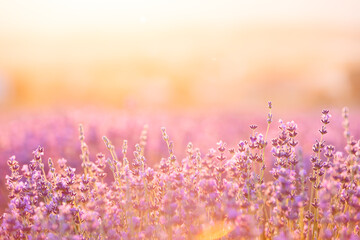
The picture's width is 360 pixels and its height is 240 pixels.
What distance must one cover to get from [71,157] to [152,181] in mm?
2912

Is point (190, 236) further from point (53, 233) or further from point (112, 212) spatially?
point (53, 233)

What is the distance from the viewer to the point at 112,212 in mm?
2557

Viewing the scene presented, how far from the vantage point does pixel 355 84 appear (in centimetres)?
→ 2592

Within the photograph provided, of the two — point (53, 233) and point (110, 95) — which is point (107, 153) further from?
point (110, 95)

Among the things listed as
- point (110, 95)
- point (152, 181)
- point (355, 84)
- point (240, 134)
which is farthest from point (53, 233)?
point (355, 84)

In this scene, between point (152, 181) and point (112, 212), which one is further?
point (152, 181)

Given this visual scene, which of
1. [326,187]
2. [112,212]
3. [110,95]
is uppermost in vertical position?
[326,187]

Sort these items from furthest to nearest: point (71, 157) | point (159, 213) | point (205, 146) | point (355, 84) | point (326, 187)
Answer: point (355, 84), point (205, 146), point (71, 157), point (159, 213), point (326, 187)

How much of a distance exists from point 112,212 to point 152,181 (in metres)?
0.37

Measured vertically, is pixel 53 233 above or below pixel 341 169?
below

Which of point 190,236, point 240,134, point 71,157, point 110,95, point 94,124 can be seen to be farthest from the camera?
point 110,95

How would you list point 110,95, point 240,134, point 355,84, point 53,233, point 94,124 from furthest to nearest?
point 355,84 < point 110,95 < point 240,134 < point 94,124 < point 53,233

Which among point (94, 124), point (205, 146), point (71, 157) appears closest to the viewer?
point (71, 157)

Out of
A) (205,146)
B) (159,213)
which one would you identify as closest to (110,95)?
→ (205,146)
